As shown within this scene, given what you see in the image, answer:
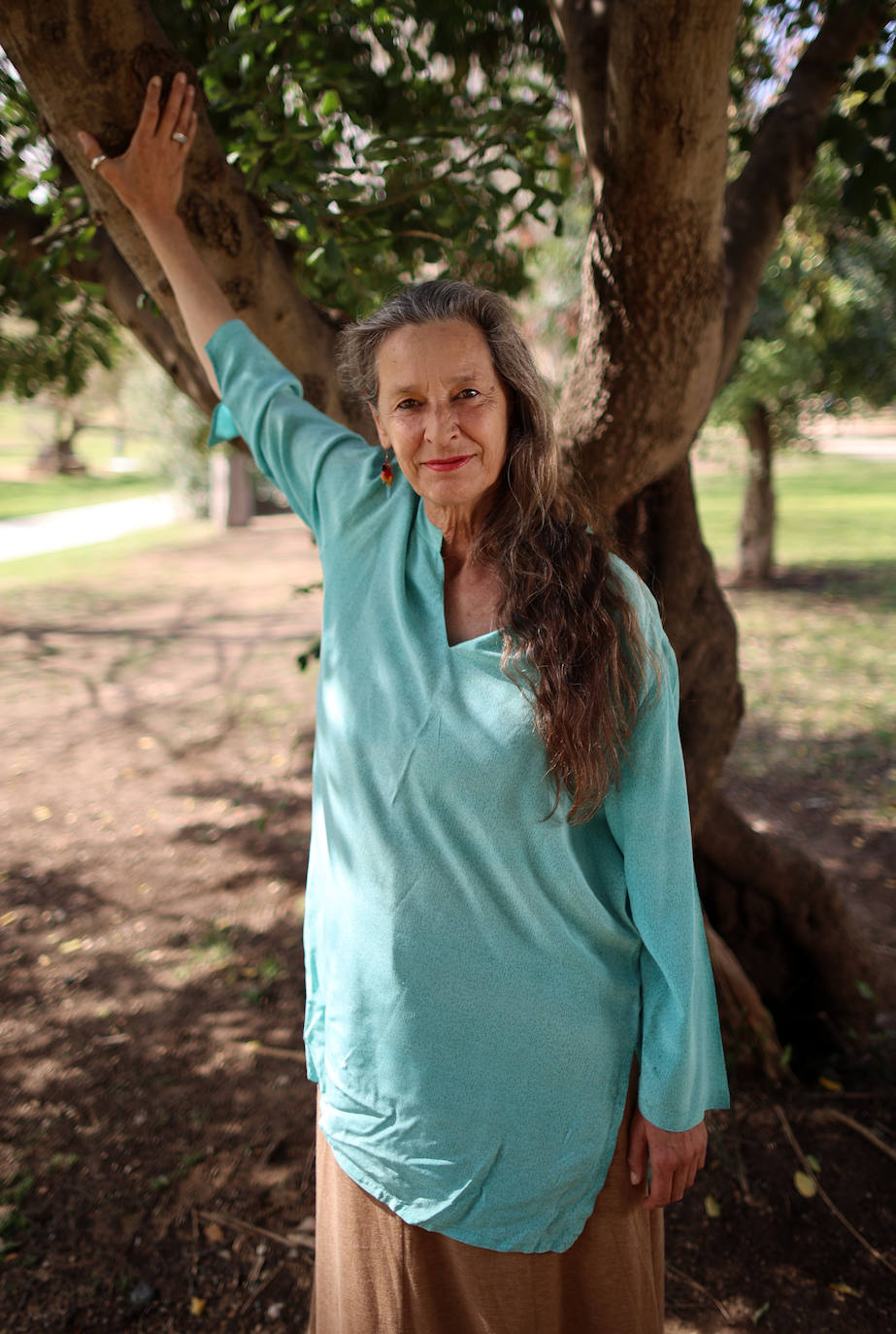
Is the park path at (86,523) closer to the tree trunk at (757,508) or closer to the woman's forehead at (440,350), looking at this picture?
the tree trunk at (757,508)

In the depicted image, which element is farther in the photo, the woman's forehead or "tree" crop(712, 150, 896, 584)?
"tree" crop(712, 150, 896, 584)

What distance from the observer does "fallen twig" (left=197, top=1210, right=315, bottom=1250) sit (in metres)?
2.81

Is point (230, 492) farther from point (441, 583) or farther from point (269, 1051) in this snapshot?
point (441, 583)

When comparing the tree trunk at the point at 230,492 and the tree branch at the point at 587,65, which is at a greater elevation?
the tree branch at the point at 587,65

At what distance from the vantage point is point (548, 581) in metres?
1.59

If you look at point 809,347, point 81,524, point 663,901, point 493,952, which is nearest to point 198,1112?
point 493,952

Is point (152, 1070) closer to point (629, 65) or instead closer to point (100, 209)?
point (100, 209)

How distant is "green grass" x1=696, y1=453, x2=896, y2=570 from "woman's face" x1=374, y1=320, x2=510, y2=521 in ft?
34.9

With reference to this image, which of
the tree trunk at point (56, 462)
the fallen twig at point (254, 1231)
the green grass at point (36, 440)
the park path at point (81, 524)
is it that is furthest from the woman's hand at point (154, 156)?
the tree trunk at point (56, 462)

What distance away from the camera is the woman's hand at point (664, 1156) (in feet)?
5.28

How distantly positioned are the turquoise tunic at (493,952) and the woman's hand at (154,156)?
3.80 ft

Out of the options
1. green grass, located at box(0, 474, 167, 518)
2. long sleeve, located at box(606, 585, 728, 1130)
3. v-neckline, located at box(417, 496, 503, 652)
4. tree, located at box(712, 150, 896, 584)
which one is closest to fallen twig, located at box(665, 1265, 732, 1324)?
long sleeve, located at box(606, 585, 728, 1130)

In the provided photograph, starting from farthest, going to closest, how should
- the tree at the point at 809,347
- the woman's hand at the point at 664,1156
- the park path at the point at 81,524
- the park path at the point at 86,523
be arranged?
the park path at the point at 81,524 < the park path at the point at 86,523 < the tree at the point at 809,347 < the woman's hand at the point at 664,1156

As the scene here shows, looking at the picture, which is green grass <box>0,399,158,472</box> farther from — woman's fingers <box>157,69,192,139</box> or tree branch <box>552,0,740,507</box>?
woman's fingers <box>157,69,192,139</box>
